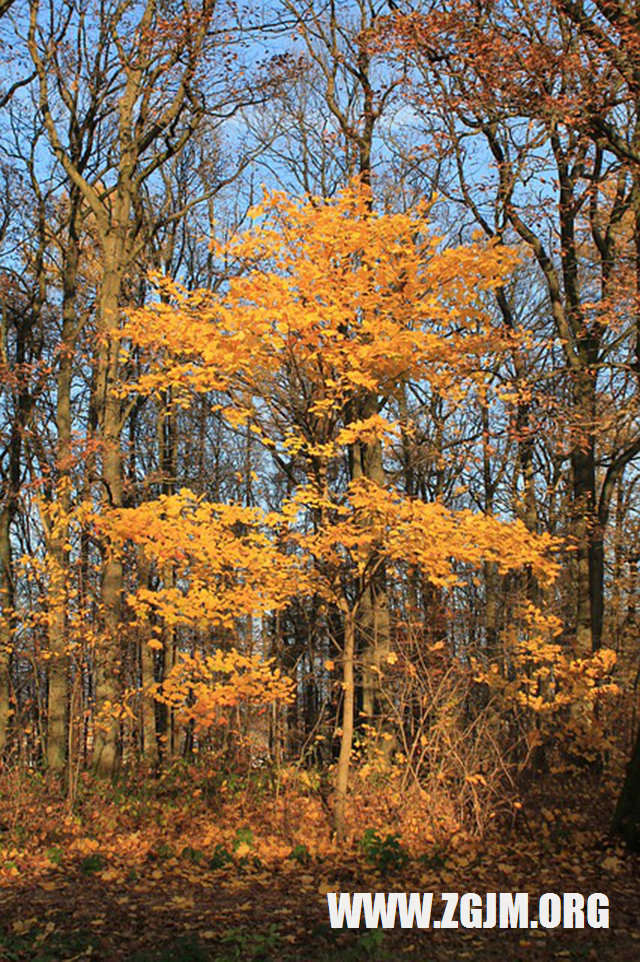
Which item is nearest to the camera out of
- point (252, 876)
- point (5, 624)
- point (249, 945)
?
point (249, 945)

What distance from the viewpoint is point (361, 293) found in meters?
8.77

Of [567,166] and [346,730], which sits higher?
[567,166]

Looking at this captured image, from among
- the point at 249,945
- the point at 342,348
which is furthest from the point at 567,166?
the point at 249,945

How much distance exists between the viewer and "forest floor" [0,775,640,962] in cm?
535

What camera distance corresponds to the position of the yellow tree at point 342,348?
8.30 metres

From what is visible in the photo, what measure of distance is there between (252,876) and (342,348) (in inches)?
197

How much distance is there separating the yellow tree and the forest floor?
1313mm

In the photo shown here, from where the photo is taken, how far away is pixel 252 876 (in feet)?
24.4

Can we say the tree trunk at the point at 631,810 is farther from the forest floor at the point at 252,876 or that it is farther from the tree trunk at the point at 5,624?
the tree trunk at the point at 5,624

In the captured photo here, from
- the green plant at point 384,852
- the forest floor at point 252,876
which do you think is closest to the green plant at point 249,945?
the forest floor at point 252,876

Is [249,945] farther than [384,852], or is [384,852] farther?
[384,852]

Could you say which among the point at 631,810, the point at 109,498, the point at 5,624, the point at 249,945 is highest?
the point at 109,498

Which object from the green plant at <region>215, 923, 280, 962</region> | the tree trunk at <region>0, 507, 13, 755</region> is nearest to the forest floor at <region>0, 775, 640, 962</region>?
the green plant at <region>215, 923, 280, 962</region>

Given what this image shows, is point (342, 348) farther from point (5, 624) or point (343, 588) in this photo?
point (5, 624)
